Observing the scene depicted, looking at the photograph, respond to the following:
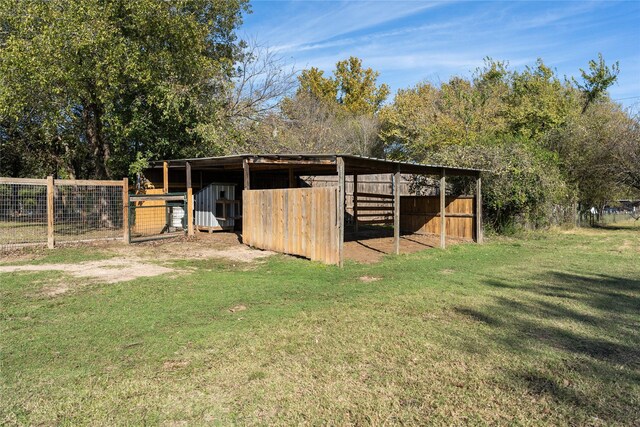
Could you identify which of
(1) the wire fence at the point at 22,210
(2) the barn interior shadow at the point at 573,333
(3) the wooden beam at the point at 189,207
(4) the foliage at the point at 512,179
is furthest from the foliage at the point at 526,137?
(1) the wire fence at the point at 22,210

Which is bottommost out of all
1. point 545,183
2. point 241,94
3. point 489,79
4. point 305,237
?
point 305,237

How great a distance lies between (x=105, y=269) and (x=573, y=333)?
745 cm

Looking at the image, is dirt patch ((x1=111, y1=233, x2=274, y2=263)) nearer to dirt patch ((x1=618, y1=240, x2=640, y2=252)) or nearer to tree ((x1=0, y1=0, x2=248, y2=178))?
tree ((x1=0, y1=0, x2=248, y2=178))

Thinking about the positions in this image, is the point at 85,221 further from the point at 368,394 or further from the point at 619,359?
the point at 619,359

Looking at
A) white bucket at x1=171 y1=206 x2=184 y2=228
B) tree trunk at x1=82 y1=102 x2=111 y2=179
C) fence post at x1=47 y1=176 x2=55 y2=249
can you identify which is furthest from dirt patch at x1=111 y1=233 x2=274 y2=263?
tree trunk at x1=82 y1=102 x2=111 y2=179

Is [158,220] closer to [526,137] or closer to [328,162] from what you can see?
[328,162]

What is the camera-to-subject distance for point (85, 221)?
1392cm

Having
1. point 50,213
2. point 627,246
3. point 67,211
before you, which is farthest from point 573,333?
point 67,211

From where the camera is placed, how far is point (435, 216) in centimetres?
1433

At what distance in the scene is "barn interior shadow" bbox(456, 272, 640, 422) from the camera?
319cm

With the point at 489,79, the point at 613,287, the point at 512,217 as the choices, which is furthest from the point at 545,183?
the point at 489,79

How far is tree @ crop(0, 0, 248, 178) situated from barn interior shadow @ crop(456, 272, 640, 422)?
36.8 ft

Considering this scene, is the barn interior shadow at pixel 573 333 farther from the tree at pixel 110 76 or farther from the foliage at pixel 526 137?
the tree at pixel 110 76

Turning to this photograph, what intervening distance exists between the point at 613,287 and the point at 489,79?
23340 mm
